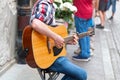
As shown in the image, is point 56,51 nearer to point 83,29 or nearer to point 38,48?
point 38,48

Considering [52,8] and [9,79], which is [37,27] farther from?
[9,79]

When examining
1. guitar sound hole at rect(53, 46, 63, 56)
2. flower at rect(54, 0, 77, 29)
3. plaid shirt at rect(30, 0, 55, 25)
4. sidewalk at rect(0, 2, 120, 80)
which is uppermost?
plaid shirt at rect(30, 0, 55, 25)

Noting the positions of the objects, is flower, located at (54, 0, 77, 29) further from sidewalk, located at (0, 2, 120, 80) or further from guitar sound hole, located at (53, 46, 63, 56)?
guitar sound hole, located at (53, 46, 63, 56)

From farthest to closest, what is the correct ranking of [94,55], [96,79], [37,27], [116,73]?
[94,55] < [116,73] < [96,79] < [37,27]

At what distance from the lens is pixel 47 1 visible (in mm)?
4027


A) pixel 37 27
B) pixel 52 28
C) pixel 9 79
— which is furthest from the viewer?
pixel 9 79

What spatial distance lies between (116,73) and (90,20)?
3.72 feet

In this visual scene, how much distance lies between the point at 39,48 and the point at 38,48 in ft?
0.05

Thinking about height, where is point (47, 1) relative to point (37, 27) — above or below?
above

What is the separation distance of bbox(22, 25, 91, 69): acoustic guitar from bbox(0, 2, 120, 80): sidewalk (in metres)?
1.65

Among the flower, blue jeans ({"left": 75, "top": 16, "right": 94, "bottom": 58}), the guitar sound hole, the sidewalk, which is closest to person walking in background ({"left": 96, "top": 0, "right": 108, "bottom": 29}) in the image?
the sidewalk

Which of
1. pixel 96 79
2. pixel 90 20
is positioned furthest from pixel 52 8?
pixel 90 20

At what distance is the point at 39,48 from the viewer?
397 centimetres

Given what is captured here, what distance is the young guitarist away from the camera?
12.8ft
